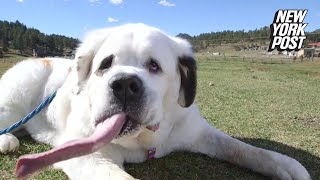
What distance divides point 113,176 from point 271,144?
2.51 m

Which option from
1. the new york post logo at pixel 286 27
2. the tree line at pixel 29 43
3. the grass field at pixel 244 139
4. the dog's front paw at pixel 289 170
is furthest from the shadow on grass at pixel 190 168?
the tree line at pixel 29 43

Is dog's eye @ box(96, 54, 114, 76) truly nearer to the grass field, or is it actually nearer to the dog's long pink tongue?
the dog's long pink tongue

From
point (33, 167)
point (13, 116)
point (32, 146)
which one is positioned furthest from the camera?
point (13, 116)

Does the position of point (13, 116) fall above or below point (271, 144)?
above

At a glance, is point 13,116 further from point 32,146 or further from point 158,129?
point 158,129

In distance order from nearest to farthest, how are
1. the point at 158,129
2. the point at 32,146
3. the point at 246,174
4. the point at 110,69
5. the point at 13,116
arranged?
the point at 110,69 → the point at 158,129 → the point at 246,174 → the point at 32,146 → the point at 13,116

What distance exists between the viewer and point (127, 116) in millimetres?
2908

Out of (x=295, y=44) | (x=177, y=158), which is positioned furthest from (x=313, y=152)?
(x=295, y=44)

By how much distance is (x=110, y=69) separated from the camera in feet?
10.6

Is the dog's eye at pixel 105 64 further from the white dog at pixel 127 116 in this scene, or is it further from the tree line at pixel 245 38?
the tree line at pixel 245 38

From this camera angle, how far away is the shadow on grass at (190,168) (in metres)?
3.61

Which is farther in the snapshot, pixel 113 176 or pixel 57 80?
pixel 57 80

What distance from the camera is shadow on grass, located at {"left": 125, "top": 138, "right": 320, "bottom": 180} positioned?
11.8 ft

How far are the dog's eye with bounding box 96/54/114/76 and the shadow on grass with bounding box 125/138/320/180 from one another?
2.82ft
